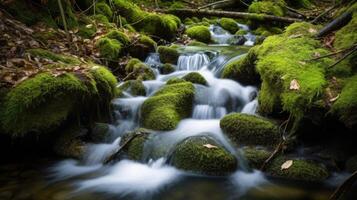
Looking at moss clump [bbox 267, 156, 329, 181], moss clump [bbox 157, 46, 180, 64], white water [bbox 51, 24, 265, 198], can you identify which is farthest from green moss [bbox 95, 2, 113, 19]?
moss clump [bbox 267, 156, 329, 181]

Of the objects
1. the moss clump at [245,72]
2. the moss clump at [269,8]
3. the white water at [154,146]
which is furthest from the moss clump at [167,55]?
the moss clump at [269,8]

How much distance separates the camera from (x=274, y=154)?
15.2ft

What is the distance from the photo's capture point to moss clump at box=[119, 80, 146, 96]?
21.8 ft

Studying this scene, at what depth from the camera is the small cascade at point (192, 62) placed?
8398mm

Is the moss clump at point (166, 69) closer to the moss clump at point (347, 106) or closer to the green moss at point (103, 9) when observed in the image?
the green moss at point (103, 9)

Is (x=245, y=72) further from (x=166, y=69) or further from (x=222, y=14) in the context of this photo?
(x=222, y=14)

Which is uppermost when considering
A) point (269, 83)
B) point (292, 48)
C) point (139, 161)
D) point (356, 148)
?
point (292, 48)

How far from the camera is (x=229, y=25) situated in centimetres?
1217

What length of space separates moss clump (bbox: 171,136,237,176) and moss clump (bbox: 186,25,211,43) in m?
6.37

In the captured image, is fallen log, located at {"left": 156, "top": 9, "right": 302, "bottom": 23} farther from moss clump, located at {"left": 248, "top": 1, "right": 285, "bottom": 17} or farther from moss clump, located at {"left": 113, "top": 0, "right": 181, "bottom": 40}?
moss clump, located at {"left": 113, "top": 0, "right": 181, "bottom": 40}

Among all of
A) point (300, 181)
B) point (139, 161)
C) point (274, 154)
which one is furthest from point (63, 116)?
point (300, 181)

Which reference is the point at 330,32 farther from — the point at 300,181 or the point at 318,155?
the point at 300,181

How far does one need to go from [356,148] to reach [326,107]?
721 millimetres

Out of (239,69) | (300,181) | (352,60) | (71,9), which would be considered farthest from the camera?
(71,9)
